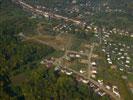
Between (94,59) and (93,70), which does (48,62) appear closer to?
(93,70)

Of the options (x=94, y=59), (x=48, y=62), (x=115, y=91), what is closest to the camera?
(x=115, y=91)

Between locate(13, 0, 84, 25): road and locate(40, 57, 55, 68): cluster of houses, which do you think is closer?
locate(40, 57, 55, 68): cluster of houses

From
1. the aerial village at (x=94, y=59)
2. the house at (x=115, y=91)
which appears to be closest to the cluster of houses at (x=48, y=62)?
the aerial village at (x=94, y=59)

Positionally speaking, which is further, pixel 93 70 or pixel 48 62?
pixel 48 62

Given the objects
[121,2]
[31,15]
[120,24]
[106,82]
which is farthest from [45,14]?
[106,82]

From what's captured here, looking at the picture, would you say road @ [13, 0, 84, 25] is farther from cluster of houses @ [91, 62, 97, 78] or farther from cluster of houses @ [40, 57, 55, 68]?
cluster of houses @ [40, 57, 55, 68]

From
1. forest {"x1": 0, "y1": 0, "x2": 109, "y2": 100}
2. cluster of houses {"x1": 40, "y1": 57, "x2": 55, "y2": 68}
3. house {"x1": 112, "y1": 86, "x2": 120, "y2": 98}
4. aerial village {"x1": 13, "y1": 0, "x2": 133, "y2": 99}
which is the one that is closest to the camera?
forest {"x1": 0, "y1": 0, "x2": 109, "y2": 100}

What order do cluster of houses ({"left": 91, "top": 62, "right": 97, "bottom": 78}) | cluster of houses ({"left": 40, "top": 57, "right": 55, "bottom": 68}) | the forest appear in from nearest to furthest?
the forest, cluster of houses ({"left": 91, "top": 62, "right": 97, "bottom": 78}), cluster of houses ({"left": 40, "top": 57, "right": 55, "bottom": 68})

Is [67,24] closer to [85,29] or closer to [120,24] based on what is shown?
[85,29]

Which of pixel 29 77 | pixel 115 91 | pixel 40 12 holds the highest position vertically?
pixel 40 12

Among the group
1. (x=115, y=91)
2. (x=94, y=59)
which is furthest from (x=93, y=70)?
(x=115, y=91)

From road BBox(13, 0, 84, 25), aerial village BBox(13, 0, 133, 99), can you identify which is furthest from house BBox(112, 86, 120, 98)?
road BBox(13, 0, 84, 25)
